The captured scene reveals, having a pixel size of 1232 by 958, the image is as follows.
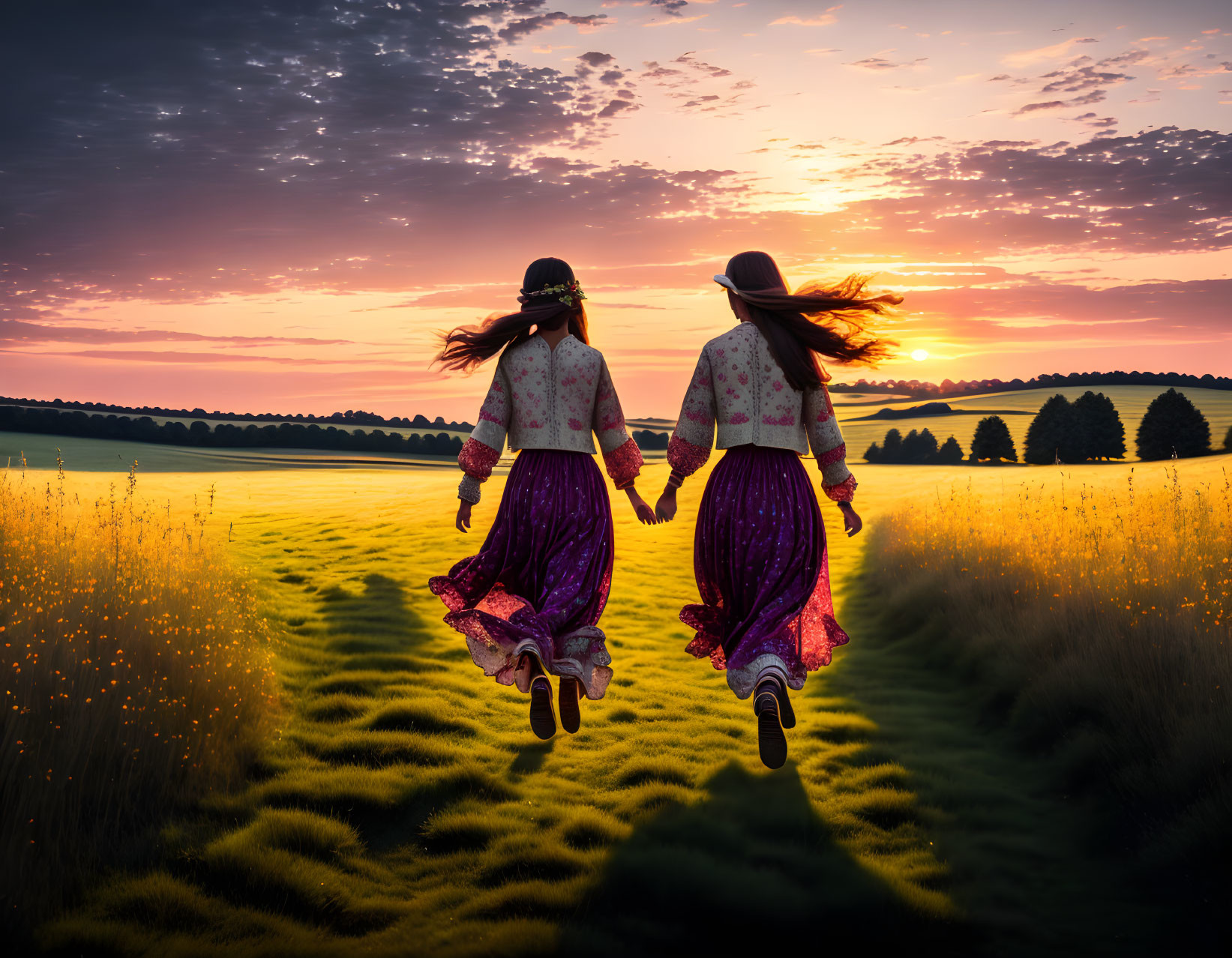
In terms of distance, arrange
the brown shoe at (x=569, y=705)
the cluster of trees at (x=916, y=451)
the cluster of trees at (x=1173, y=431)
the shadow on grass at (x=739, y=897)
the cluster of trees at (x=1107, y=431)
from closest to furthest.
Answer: the shadow on grass at (x=739, y=897)
the brown shoe at (x=569, y=705)
the cluster of trees at (x=1173, y=431)
the cluster of trees at (x=1107, y=431)
the cluster of trees at (x=916, y=451)

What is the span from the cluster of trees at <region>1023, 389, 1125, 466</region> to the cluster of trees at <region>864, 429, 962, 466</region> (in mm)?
4245

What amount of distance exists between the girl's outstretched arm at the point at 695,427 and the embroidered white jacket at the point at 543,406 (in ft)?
1.10

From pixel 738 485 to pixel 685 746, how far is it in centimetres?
188

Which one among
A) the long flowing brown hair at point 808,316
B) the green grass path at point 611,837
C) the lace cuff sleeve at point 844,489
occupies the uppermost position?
the long flowing brown hair at point 808,316

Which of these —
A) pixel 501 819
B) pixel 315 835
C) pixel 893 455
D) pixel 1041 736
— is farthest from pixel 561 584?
pixel 893 455

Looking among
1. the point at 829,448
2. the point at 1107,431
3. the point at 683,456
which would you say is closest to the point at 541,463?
the point at 683,456

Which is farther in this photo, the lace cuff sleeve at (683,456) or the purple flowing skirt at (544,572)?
the lace cuff sleeve at (683,456)

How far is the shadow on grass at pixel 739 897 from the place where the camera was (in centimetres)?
364

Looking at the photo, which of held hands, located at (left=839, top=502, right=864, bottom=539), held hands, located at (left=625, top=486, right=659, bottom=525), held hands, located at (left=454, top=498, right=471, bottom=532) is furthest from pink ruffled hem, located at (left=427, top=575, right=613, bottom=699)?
held hands, located at (left=839, top=502, right=864, bottom=539)

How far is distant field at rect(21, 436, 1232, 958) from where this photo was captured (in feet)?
12.2

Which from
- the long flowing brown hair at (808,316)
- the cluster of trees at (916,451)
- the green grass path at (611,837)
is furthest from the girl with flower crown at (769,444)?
the cluster of trees at (916,451)

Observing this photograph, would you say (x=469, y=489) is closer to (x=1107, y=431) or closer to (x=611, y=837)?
(x=611, y=837)

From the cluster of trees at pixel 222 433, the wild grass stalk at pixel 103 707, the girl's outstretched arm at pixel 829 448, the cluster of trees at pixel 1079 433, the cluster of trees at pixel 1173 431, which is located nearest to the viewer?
the wild grass stalk at pixel 103 707

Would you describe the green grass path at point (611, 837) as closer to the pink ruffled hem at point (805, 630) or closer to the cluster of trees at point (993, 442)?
the pink ruffled hem at point (805, 630)
